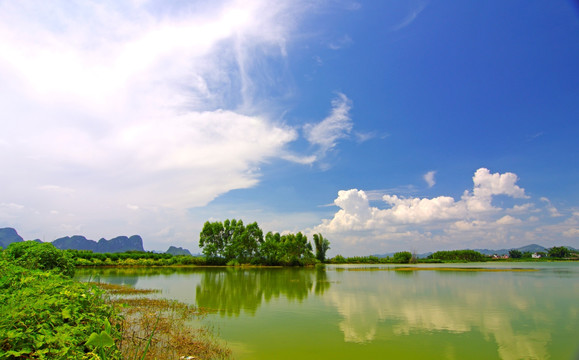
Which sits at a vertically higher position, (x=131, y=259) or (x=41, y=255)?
(x=41, y=255)

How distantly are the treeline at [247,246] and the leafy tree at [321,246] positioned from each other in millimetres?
13270

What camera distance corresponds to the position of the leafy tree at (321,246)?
7619cm

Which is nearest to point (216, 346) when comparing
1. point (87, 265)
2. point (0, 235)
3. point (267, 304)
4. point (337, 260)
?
point (267, 304)

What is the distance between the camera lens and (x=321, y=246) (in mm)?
76750

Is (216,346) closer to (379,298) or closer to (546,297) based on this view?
(379,298)

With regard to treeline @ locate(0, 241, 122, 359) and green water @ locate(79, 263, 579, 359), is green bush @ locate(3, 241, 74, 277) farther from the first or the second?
treeline @ locate(0, 241, 122, 359)

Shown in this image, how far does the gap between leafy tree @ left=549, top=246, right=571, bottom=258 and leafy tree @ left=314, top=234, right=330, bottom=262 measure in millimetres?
97374

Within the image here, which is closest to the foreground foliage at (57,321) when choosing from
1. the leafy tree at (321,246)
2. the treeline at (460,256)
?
the leafy tree at (321,246)

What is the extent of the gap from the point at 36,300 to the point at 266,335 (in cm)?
760

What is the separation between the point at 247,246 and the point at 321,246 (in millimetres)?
24359

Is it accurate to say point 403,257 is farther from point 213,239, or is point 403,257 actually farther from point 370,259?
point 213,239

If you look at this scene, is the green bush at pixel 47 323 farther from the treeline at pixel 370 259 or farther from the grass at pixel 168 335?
the treeline at pixel 370 259

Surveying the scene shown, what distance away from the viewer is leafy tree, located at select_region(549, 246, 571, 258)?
107m

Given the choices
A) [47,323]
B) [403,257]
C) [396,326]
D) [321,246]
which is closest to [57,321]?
[47,323]
